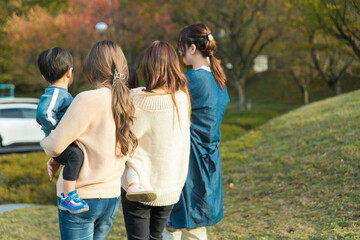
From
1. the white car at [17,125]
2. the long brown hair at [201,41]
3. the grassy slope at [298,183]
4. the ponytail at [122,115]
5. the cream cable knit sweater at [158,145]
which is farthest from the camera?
the white car at [17,125]

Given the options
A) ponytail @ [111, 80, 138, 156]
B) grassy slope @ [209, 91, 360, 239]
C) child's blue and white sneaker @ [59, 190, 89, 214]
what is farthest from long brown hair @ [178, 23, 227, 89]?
grassy slope @ [209, 91, 360, 239]

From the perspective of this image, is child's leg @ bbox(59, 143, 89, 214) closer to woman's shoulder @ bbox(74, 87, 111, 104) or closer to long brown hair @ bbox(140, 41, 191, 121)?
woman's shoulder @ bbox(74, 87, 111, 104)

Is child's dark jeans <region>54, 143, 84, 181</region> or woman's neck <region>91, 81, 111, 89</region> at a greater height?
woman's neck <region>91, 81, 111, 89</region>

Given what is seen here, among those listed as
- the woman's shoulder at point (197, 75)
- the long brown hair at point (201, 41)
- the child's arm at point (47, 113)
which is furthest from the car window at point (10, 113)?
the child's arm at point (47, 113)

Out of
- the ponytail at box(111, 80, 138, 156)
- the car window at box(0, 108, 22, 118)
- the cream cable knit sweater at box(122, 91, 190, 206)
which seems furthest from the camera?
the car window at box(0, 108, 22, 118)

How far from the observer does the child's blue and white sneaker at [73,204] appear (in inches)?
84.5

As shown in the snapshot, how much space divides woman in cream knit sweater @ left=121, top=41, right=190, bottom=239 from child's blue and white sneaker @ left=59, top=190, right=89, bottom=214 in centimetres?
34

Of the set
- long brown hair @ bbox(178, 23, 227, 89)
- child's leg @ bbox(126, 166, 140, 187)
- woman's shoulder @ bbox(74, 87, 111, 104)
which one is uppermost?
long brown hair @ bbox(178, 23, 227, 89)

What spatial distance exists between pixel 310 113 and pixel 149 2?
11.7 metres

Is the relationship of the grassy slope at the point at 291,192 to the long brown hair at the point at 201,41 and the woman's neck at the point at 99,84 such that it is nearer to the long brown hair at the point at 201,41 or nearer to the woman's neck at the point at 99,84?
the long brown hair at the point at 201,41

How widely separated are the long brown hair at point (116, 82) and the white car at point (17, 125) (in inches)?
448

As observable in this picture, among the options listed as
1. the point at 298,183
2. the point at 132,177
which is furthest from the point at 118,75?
the point at 298,183

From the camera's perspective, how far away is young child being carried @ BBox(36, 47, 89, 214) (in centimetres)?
218

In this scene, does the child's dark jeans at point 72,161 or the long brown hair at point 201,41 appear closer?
the child's dark jeans at point 72,161
